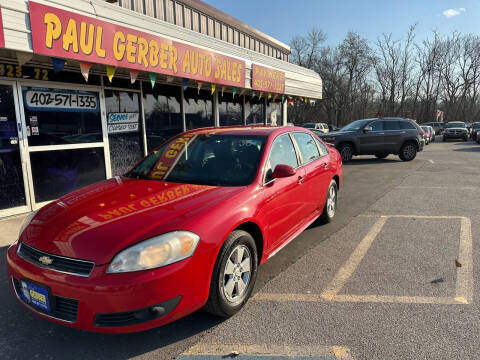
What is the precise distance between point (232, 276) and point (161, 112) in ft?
21.2

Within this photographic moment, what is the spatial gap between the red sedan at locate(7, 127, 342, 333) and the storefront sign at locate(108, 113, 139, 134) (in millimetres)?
3928

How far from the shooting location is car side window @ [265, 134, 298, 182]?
329 centimetres

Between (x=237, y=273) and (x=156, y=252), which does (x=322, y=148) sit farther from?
(x=156, y=252)

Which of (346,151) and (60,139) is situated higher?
(60,139)

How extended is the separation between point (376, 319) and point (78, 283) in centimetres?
225

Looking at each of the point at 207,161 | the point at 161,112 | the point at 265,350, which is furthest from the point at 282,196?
the point at 161,112

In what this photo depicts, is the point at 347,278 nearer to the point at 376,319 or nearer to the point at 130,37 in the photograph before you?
the point at 376,319

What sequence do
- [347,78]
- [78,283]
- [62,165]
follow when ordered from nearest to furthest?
[78,283], [62,165], [347,78]

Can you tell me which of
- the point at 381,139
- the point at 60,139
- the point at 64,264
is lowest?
the point at 64,264

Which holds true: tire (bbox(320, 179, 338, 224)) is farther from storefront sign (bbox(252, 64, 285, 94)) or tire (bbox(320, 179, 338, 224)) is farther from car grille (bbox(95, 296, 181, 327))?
storefront sign (bbox(252, 64, 285, 94))

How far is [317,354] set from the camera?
2252 millimetres

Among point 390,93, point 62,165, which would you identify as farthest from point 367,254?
point 390,93

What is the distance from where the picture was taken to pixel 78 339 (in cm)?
240

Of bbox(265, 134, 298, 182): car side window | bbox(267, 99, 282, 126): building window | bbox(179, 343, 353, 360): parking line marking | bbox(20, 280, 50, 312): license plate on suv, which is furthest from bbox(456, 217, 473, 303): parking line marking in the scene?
bbox(267, 99, 282, 126): building window
